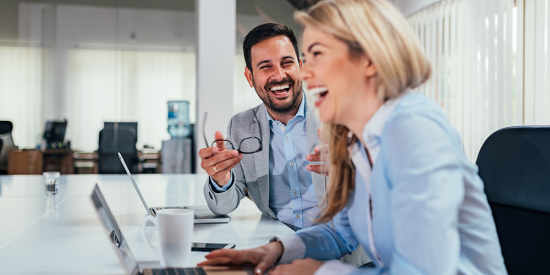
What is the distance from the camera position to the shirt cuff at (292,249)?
91cm

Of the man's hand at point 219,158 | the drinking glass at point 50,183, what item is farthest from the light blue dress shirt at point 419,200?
the drinking glass at point 50,183

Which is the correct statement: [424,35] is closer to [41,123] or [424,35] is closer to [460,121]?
[460,121]

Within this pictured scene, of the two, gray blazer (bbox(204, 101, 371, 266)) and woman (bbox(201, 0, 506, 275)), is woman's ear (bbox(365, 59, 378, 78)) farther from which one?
gray blazer (bbox(204, 101, 371, 266))

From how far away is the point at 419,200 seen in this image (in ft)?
1.94

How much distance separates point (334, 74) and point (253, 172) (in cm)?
93

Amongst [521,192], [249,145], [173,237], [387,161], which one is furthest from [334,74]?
[249,145]

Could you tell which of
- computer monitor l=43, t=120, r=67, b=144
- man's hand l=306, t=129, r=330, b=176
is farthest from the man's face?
computer monitor l=43, t=120, r=67, b=144

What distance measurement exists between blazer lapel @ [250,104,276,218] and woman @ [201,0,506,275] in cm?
62

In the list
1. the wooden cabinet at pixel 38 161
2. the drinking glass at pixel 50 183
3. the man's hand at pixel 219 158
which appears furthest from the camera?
the wooden cabinet at pixel 38 161

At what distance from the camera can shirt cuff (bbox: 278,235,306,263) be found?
0.91 metres

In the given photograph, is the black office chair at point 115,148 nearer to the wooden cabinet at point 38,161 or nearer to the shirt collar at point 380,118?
the wooden cabinet at point 38,161

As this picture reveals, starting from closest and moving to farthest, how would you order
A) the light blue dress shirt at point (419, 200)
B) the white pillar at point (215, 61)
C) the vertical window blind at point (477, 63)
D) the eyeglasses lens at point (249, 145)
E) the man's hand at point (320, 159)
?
the light blue dress shirt at point (419, 200) → the man's hand at point (320, 159) → the eyeglasses lens at point (249, 145) → the vertical window blind at point (477, 63) → the white pillar at point (215, 61)

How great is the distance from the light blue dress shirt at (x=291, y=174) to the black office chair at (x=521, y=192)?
622 millimetres

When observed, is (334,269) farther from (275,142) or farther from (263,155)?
(275,142)
